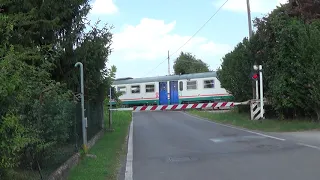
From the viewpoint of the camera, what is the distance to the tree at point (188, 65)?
81.1 meters

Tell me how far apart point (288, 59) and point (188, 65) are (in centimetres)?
6208

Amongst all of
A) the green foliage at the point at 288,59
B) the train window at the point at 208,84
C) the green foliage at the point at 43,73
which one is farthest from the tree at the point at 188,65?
the green foliage at the point at 43,73

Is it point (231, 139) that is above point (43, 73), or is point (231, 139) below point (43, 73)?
below

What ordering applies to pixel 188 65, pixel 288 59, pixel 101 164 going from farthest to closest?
pixel 188 65, pixel 288 59, pixel 101 164

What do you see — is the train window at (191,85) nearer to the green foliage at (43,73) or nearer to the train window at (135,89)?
the train window at (135,89)

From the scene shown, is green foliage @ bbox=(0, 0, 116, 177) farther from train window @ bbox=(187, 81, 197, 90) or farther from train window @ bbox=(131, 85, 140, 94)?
train window @ bbox=(131, 85, 140, 94)

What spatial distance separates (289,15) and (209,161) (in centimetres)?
1577

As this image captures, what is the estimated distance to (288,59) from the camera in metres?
20.9

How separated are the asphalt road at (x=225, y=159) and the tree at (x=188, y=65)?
64.4 meters

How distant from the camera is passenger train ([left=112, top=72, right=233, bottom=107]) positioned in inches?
1655

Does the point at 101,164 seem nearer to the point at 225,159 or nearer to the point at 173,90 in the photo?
the point at 225,159

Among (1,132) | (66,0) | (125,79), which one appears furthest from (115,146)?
(125,79)

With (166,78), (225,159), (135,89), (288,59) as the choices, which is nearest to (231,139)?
(225,159)

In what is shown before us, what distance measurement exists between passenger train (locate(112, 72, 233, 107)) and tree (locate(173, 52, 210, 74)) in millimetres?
34870
